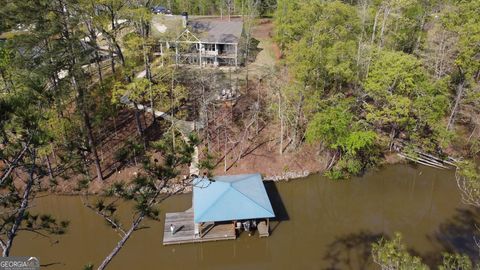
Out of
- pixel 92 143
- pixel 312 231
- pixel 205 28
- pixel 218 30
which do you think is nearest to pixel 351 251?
pixel 312 231

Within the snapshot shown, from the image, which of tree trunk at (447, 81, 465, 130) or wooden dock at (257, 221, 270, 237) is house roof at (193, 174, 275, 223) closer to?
wooden dock at (257, 221, 270, 237)

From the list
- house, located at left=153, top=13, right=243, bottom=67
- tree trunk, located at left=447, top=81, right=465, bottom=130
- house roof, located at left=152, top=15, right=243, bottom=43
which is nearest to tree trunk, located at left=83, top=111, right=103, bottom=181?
house, located at left=153, top=13, right=243, bottom=67

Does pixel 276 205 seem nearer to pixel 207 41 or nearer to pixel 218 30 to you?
pixel 207 41

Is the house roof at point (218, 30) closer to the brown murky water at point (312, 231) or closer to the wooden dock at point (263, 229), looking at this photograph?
the brown murky water at point (312, 231)

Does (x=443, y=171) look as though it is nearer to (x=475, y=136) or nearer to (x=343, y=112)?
(x=475, y=136)

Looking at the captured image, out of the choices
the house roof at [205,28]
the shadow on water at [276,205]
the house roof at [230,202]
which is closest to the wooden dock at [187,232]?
the house roof at [230,202]
